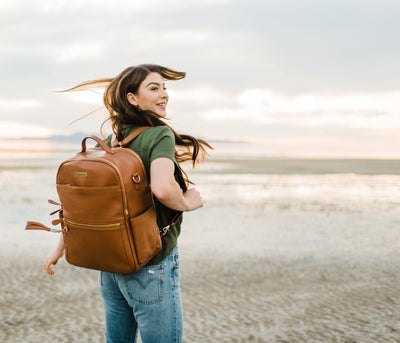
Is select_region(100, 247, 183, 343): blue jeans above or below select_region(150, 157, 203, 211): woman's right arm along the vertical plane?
below

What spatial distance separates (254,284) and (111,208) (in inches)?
184

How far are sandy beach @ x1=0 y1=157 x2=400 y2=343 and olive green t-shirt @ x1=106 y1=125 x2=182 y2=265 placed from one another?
271cm

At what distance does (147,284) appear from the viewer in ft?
6.58

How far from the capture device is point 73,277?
635 centimetres

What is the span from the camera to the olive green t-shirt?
193cm

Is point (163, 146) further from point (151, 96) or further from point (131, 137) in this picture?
point (151, 96)

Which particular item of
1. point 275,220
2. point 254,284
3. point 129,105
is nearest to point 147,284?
point 129,105

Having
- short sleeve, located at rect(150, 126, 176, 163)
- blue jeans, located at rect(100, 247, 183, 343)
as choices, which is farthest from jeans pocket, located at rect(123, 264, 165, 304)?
short sleeve, located at rect(150, 126, 176, 163)

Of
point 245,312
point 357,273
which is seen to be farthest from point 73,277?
point 357,273

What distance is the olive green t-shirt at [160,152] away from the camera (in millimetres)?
1926

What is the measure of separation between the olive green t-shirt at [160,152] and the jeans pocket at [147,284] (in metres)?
0.04

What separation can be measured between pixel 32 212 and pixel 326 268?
29.1 feet

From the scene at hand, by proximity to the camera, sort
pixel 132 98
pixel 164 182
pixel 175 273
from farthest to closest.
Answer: pixel 132 98, pixel 175 273, pixel 164 182

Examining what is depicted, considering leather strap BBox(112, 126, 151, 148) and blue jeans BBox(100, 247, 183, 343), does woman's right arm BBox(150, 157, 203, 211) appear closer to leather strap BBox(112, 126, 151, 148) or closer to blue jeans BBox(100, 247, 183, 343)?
leather strap BBox(112, 126, 151, 148)
